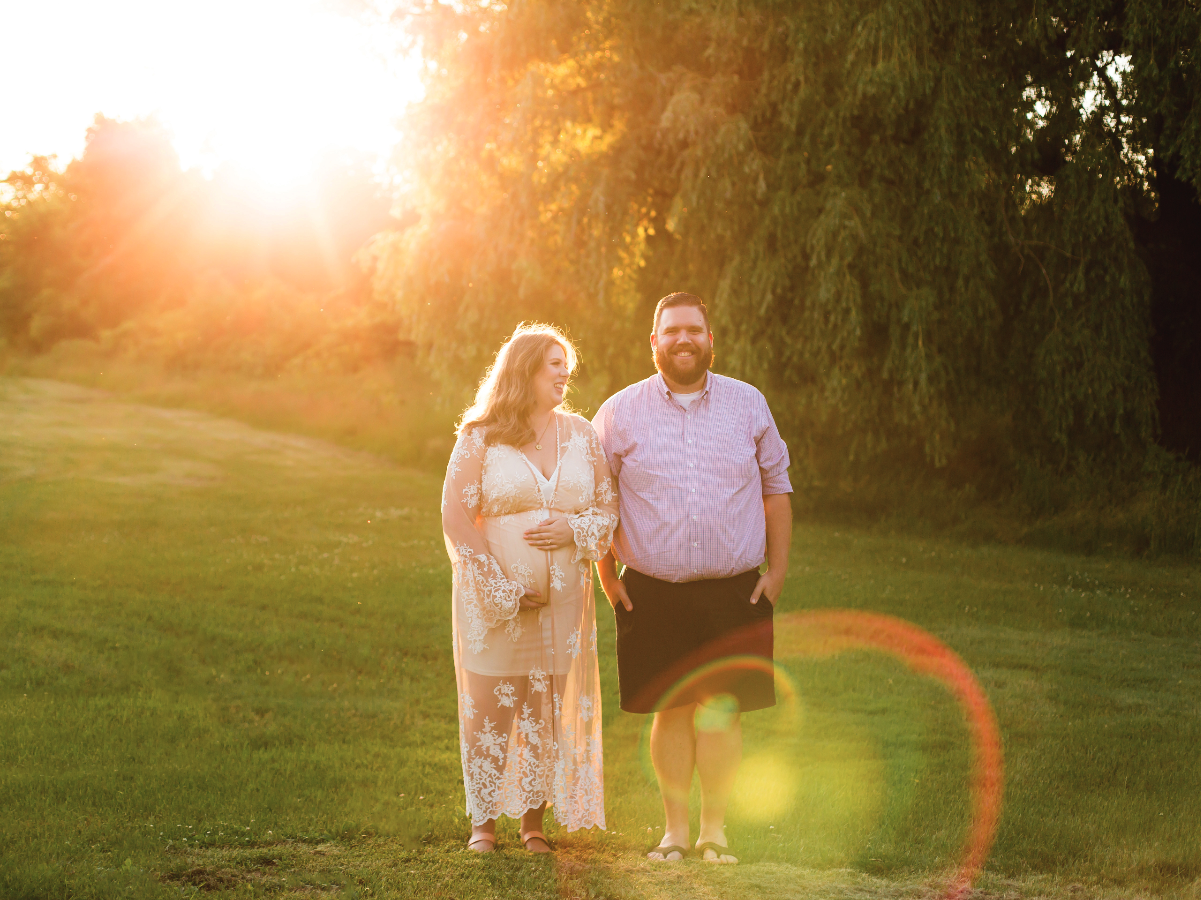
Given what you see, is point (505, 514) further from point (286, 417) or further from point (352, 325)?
point (352, 325)

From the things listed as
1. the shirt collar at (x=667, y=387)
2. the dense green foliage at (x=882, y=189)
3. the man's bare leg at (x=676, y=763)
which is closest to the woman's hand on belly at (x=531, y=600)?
the man's bare leg at (x=676, y=763)

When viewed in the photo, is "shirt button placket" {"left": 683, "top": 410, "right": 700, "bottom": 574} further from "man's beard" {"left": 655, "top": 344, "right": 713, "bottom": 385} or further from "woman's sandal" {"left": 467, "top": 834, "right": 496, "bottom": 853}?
"woman's sandal" {"left": 467, "top": 834, "right": 496, "bottom": 853}

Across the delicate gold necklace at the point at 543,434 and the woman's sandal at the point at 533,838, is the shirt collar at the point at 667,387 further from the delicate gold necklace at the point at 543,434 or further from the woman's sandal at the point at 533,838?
the woman's sandal at the point at 533,838

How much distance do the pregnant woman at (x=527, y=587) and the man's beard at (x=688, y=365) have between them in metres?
0.39

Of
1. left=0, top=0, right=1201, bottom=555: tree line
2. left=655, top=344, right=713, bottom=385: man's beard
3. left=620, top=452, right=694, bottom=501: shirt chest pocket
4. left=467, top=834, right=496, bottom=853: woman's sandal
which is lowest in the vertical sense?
left=467, top=834, right=496, bottom=853: woman's sandal

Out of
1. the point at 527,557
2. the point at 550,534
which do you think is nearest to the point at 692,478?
the point at 550,534

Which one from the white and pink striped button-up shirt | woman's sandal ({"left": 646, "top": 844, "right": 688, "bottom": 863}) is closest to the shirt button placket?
the white and pink striped button-up shirt

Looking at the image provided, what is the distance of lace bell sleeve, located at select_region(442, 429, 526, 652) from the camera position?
13.7ft

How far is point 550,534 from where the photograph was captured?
4195 millimetres

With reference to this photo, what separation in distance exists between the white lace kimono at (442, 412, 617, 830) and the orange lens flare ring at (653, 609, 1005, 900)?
407mm

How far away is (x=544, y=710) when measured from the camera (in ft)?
14.2

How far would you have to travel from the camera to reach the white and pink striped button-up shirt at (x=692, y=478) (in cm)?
422

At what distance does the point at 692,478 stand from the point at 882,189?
8456 millimetres

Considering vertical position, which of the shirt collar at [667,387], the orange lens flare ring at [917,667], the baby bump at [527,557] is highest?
the shirt collar at [667,387]
